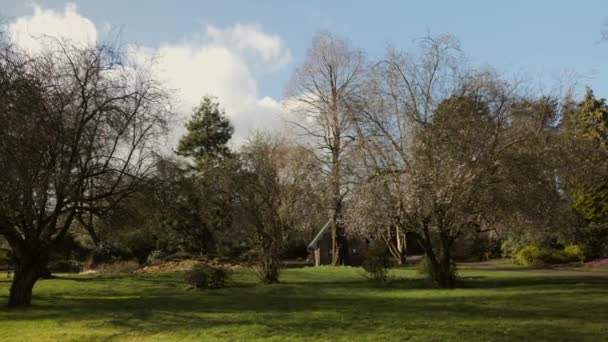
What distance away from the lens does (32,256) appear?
16922 mm

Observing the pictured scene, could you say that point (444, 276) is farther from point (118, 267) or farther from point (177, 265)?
point (118, 267)

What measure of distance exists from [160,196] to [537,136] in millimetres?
12527

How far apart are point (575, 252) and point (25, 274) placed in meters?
29.2

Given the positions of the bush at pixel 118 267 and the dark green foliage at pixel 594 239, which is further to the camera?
the bush at pixel 118 267

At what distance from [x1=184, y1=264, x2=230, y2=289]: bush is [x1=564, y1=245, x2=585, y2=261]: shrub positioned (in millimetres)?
21776

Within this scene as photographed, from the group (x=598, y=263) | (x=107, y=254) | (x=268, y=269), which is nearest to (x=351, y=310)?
(x=268, y=269)

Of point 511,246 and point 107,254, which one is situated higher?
point 511,246

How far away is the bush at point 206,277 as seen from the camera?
22094 mm

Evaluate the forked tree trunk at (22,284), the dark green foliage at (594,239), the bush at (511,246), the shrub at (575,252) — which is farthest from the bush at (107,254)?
the dark green foliage at (594,239)

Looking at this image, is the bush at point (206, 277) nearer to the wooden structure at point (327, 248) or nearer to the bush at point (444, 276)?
the bush at point (444, 276)

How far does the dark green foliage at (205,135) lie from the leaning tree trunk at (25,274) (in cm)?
3525

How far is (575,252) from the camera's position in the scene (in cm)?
3359

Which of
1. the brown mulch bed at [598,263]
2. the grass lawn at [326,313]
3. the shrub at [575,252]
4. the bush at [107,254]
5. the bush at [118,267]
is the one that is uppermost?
the bush at [107,254]

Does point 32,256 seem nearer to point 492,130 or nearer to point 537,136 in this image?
point 492,130
